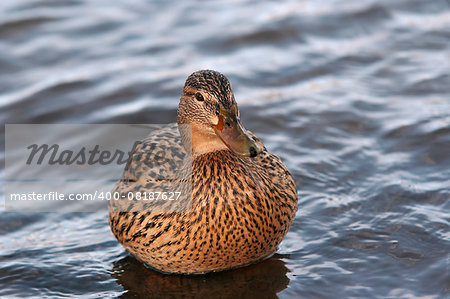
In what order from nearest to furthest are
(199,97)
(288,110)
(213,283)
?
1. (199,97)
2. (213,283)
3. (288,110)

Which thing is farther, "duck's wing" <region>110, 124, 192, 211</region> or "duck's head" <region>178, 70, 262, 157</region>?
"duck's wing" <region>110, 124, 192, 211</region>

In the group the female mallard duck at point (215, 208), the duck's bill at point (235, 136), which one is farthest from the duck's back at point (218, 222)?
the duck's bill at point (235, 136)

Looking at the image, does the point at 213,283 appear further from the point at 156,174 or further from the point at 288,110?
the point at 288,110

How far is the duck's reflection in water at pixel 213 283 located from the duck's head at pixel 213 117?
109 cm

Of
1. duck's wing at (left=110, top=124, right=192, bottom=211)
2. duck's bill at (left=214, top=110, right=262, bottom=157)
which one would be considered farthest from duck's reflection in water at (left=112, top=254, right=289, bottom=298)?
duck's bill at (left=214, top=110, right=262, bottom=157)

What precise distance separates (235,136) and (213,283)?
1.36 metres

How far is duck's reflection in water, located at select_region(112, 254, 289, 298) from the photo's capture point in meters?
5.45

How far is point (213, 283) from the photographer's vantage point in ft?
18.1

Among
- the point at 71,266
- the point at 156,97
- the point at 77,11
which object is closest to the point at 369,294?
the point at 71,266

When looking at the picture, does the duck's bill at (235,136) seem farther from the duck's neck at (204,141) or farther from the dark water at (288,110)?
the dark water at (288,110)

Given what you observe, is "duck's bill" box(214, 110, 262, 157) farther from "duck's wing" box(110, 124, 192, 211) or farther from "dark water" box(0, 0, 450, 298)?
"dark water" box(0, 0, 450, 298)

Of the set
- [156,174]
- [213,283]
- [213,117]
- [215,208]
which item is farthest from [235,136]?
[213,283]

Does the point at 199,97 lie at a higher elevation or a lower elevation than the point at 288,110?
higher

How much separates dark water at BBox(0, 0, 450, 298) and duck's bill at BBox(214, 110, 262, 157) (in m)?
1.29
